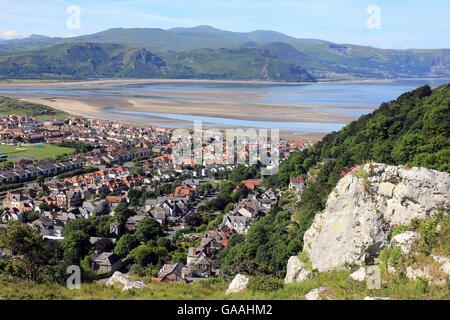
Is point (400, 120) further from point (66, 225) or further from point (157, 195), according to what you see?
point (66, 225)

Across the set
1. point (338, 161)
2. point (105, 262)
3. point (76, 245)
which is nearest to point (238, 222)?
point (338, 161)

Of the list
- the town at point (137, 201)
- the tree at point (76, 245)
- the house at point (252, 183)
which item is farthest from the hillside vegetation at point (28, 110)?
the tree at point (76, 245)

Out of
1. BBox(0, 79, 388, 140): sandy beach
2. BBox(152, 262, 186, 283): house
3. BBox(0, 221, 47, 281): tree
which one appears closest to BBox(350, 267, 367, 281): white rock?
BBox(0, 221, 47, 281): tree

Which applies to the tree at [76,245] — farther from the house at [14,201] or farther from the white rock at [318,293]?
the white rock at [318,293]

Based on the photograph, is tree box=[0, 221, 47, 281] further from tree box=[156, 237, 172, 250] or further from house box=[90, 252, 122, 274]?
tree box=[156, 237, 172, 250]

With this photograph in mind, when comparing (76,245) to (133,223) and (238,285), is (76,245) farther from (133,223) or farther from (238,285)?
(238,285)
